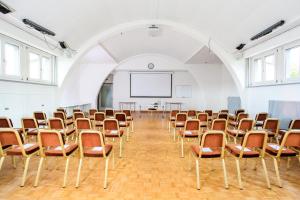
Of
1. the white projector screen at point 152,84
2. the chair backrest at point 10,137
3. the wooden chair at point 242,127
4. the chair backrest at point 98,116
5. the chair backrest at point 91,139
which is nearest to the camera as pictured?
the chair backrest at point 10,137

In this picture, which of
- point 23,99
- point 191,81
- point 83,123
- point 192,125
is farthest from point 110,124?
point 191,81

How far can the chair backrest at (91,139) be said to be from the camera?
3.08m

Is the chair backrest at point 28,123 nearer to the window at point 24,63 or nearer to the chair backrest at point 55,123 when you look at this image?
the chair backrest at point 55,123

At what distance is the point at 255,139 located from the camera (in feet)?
10.2

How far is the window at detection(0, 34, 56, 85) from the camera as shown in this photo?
5396 millimetres

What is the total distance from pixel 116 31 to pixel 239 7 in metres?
4.96

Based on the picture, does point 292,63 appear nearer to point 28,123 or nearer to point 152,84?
point 28,123

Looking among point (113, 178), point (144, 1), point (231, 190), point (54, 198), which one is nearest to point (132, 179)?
point (113, 178)

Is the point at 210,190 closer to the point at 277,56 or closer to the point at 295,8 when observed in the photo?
the point at 295,8

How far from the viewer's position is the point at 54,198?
2.70m

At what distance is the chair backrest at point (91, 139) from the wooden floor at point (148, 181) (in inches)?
23.2

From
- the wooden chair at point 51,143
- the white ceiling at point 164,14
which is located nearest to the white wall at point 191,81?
the white ceiling at point 164,14

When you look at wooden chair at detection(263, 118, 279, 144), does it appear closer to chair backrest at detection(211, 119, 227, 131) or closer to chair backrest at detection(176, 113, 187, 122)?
chair backrest at detection(211, 119, 227, 131)

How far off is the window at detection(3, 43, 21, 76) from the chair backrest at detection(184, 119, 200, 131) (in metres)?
5.01
